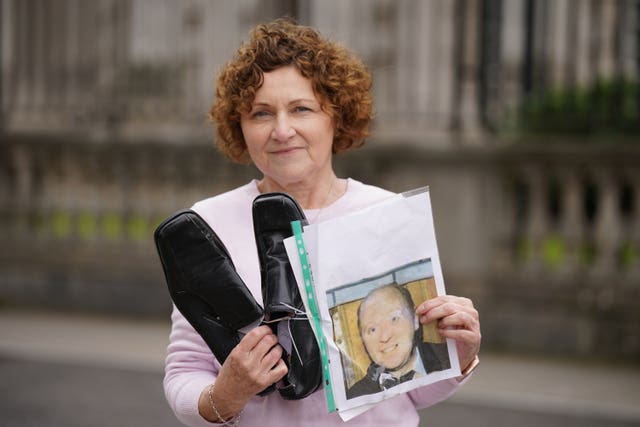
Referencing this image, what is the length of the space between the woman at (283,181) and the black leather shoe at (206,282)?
0.36 ft

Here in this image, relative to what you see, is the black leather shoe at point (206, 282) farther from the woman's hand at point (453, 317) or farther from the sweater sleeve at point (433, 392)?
the sweater sleeve at point (433, 392)

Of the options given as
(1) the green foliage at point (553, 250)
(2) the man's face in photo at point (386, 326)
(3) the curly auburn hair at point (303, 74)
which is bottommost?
(1) the green foliage at point (553, 250)

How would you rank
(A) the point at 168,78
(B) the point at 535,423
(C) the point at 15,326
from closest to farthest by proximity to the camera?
(B) the point at 535,423 < (C) the point at 15,326 < (A) the point at 168,78

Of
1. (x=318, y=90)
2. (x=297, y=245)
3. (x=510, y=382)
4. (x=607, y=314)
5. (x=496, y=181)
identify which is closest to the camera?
(x=297, y=245)

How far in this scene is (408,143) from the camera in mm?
7770

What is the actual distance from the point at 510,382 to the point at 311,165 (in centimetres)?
492

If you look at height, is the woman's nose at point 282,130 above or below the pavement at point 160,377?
above

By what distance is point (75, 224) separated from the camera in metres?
9.09

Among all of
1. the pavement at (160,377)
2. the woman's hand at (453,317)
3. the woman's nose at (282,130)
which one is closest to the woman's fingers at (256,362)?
the woman's hand at (453,317)

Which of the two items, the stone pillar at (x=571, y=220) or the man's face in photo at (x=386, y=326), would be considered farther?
the stone pillar at (x=571, y=220)

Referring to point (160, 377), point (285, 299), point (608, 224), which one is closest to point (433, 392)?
point (285, 299)

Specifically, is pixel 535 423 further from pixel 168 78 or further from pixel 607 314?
pixel 168 78

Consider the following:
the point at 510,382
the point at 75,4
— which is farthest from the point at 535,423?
the point at 75,4

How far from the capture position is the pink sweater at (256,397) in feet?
6.79
